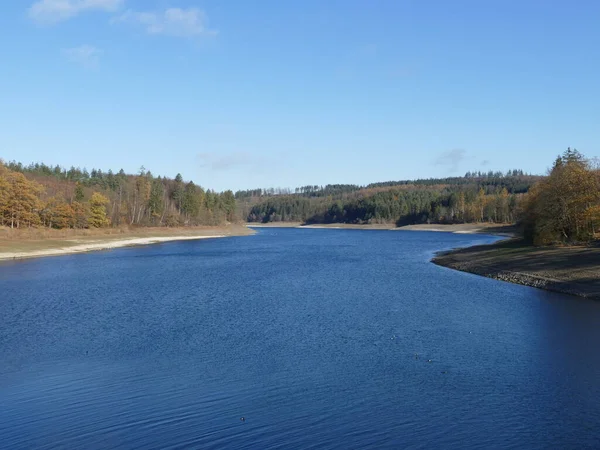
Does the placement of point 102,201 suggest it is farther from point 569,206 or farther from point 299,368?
point 299,368

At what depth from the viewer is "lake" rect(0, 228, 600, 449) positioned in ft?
42.3

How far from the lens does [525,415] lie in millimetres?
14031

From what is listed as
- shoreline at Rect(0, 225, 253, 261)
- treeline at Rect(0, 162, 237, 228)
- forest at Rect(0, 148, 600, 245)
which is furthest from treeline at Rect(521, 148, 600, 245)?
treeline at Rect(0, 162, 237, 228)

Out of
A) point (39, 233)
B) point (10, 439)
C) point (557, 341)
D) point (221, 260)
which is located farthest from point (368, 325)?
point (39, 233)

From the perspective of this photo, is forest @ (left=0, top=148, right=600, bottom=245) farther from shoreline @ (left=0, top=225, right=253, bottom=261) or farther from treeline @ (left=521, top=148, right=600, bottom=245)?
shoreline @ (left=0, top=225, right=253, bottom=261)

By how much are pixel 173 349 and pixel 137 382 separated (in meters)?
4.00

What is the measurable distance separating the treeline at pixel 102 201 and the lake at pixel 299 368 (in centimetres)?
5381

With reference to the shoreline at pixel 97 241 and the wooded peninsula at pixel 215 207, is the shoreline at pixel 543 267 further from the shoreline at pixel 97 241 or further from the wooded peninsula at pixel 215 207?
the shoreline at pixel 97 241

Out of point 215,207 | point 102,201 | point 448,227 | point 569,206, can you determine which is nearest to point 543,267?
point 569,206

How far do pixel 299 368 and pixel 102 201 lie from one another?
84757mm

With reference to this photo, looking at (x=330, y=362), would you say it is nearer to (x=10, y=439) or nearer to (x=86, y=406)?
(x=86, y=406)

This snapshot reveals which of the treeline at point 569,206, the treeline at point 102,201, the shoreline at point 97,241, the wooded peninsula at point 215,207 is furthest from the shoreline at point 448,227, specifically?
the shoreline at point 97,241

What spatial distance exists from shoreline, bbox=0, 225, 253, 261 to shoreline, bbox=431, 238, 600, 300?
46641 millimetres

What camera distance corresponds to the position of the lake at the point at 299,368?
42.3 feet
